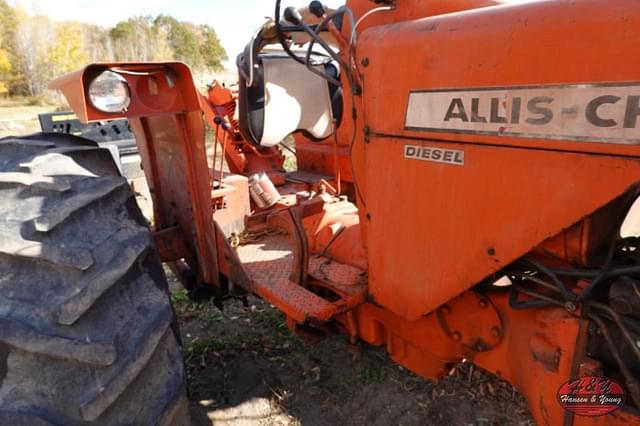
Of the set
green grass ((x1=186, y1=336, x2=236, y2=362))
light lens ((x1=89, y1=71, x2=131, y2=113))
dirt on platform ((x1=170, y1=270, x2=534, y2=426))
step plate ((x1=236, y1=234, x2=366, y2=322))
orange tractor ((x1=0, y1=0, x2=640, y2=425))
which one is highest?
light lens ((x1=89, y1=71, x2=131, y2=113))

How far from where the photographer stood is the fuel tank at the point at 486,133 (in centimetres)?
101

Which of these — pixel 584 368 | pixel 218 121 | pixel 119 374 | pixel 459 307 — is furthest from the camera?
pixel 218 121

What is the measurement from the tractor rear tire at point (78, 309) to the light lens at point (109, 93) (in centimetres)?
27

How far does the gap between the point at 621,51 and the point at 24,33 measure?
39.7m

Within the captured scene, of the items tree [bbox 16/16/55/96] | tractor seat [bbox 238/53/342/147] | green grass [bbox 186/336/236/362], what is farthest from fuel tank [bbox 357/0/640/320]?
tree [bbox 16/16/55/96]

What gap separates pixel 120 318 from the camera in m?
1.41

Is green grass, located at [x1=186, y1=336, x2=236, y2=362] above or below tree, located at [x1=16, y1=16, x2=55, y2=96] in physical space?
below

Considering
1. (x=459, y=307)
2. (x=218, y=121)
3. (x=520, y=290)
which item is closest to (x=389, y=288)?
(x=459, y=307)

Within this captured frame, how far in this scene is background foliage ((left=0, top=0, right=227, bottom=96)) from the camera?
30.7 meters

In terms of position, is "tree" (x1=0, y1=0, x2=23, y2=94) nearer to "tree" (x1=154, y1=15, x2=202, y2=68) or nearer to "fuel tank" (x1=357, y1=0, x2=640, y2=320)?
"tree" (x1=154, y1=15, x2=202, y2=68)

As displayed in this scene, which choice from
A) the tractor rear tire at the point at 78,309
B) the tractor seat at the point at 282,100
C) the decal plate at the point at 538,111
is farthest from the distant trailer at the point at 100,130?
the decal plate at the point at 538,111

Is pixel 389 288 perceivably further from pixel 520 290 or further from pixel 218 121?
pixel 218 121

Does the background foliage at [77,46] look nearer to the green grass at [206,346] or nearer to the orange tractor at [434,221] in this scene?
the green grass at [206,346]

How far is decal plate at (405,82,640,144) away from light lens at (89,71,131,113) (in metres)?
1.14
